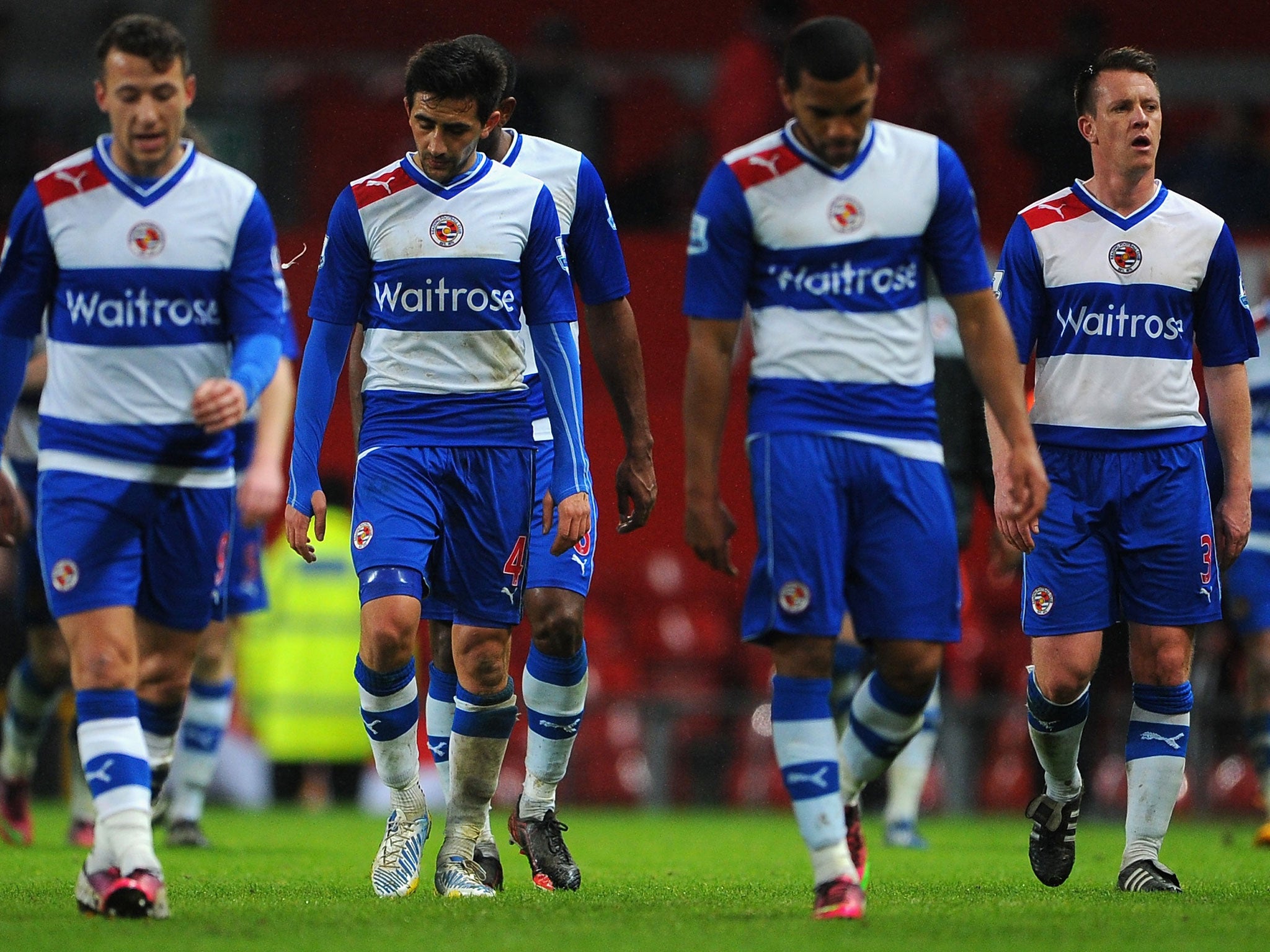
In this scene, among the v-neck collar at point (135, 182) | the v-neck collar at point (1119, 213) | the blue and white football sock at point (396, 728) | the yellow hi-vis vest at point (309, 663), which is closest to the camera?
the v-neck collar at point (135, 182)

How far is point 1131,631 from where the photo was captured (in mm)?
6629

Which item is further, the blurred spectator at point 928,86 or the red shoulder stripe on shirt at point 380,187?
the blurred spectator at point 928,86

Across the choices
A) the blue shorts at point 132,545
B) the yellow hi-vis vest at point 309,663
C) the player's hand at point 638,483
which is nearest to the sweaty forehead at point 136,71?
the blue shorts at point 132,545

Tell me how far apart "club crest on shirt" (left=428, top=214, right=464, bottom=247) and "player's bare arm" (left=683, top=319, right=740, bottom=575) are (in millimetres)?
1146

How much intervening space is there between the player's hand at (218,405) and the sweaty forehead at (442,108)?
1.14m

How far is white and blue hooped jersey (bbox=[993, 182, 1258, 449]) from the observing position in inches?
256

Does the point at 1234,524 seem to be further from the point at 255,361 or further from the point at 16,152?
the point at 16,152

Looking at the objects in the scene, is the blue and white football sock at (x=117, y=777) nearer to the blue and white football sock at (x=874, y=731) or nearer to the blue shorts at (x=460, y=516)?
the blue shorts at (x=460, y=516)

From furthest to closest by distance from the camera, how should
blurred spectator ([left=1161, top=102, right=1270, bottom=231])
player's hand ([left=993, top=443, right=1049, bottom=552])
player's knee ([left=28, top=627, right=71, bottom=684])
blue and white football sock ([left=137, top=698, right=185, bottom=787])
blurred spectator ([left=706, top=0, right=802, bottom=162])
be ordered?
blurred spectator ([left=1161, top=102, right=1270, bottom=231])
blurred spectator ([left=706, top=0, right=802, bottom=162])
player's knee ([left=28, top=627, right=71, bottom=684])
blue and white football sock ([left=137, top=698, right=185, bottom=787])
player's hand ([left=993, top=443, right=1049, bottom=552])

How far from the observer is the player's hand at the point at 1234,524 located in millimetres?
6711

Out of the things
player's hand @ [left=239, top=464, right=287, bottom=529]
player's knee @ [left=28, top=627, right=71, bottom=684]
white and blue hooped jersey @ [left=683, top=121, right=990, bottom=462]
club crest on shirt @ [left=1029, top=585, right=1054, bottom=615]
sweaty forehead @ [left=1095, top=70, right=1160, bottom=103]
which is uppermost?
sweaty forehead @ [left=1095, top=70, right=1160, bottom=103]

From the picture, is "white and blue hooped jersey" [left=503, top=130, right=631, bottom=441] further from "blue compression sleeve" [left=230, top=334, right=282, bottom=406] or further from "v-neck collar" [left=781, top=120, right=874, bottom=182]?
"v-neck collar" [left=781, top=120, right=874, bottom=182]

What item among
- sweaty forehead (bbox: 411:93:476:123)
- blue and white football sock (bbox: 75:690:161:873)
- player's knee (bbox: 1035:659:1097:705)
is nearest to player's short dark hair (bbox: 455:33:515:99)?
sweaty forehead (bbox: 411:93:476:123)

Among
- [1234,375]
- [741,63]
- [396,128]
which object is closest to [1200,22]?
[741,63]
